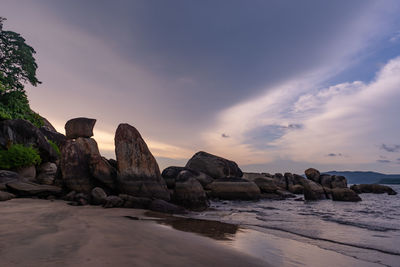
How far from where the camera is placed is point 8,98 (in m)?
20.1

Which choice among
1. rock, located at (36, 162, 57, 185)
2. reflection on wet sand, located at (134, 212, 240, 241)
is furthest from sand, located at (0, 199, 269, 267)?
rock, located at (36, 162, 57, 185)

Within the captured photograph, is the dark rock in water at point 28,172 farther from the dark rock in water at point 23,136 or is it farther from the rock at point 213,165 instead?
the rock at point 213,165

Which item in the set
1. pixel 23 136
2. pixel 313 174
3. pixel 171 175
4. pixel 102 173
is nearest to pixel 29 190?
pixel 102 173

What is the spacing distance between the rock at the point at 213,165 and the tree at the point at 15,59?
681 inches

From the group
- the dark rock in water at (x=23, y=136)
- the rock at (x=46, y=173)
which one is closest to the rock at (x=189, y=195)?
the rock at (x=46, y=173)

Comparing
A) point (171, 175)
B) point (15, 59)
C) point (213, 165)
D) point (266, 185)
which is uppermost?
point (15, 59)

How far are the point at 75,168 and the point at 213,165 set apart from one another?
13.4m

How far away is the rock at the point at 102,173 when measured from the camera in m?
12.0

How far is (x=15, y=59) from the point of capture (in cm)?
2186


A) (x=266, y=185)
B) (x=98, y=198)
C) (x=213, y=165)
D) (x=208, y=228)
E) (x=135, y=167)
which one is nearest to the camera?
(x=208, y=228)

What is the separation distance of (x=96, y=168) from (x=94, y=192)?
6.80 feet

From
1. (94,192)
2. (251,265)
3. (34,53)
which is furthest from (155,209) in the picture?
(34,53)

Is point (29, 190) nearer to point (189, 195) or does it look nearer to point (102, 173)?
point (102, 173)

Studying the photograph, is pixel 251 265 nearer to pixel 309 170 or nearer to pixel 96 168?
pixel 96 168
